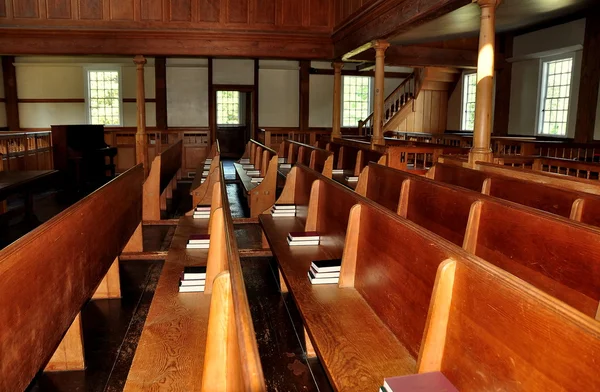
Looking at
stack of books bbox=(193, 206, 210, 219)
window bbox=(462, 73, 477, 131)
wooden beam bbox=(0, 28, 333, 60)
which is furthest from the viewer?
window bbox=(462, 73, 477, 131)

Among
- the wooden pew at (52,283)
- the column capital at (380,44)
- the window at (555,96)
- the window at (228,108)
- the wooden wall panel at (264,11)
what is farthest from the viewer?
the window at (228,108)

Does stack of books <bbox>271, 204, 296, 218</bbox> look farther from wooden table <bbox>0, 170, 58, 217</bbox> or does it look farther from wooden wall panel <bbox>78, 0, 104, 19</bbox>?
wooden wall panel <bbox>78, 0, 104, 19</bbox>

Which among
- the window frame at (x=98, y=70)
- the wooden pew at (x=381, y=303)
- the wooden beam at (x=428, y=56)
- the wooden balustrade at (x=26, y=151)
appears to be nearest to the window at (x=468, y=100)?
the wooden beam at (x=428, y=56)

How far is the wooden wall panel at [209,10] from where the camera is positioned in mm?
9102

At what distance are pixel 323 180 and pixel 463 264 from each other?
2.02m

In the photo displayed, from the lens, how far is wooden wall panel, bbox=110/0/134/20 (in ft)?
29.0

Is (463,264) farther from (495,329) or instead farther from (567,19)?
(567,19)

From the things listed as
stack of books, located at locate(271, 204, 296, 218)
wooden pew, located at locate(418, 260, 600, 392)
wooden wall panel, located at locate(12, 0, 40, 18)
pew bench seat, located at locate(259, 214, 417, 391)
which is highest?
wooden wall panel, located at locate(12, 0, 40, 18)

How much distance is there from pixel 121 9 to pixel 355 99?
307 inches

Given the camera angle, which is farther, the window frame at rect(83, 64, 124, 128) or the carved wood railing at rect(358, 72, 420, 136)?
the carved wood railing at rect(358, 72, 420, 136)

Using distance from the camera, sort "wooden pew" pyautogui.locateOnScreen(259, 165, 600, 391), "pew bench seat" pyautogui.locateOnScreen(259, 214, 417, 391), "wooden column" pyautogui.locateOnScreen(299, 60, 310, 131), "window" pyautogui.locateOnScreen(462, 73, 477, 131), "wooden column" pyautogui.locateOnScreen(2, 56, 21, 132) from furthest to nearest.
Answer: "wooden column" pyautogui.locateOnScreen(299, 60, 310, 131) → "window" pyautogui.locateOnScreen(462, 73, 477, 131) → "wooden column" pyautogui.locateOnScreen(2, 56, 21, 132) → "pew bench seat" pyautogui.locateOnScreen(259, 214, 417, 391) → "wooden pew" pyautogui.locateOnScreen(259, 165, 600, 391)

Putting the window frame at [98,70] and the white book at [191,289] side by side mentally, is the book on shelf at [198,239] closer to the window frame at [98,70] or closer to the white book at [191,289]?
the white book at [191,289]

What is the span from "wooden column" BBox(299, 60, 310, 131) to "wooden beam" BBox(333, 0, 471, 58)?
464 cm

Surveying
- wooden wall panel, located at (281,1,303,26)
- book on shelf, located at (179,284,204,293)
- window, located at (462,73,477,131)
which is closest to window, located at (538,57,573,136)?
window, located at (462,73,477,131)
